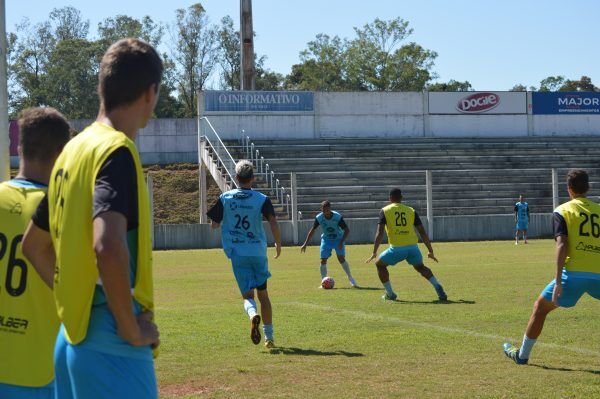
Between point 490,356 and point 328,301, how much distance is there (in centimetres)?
674

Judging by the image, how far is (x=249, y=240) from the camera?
37.3 ft

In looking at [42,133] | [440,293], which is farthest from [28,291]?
[440,293]

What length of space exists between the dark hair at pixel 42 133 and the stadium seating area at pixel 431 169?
38256 millimetres

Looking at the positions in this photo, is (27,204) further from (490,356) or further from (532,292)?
(532,292)

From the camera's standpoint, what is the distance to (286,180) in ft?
151

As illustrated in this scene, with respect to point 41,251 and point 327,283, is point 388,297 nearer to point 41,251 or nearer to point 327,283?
point 327,283

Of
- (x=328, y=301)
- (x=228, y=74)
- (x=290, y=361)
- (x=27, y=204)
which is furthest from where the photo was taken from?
(x=228, y=74)

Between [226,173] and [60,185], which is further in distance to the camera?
[226,173]

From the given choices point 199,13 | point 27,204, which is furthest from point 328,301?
point 199,13

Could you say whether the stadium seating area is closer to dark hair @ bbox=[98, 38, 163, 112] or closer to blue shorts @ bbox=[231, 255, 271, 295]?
blue shorts @ bbox=[231, 255, 271, 295]

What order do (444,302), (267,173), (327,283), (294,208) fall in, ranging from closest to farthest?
(444,302)
(327,283)
(294,208)
(267,173)

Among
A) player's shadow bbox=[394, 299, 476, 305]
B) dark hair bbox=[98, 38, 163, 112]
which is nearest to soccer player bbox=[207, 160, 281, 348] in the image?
player's shadow bbox=[394, 299, 476, 305]

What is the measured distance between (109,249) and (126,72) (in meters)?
0.72

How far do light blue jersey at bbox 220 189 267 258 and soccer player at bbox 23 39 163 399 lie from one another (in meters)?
7.65
